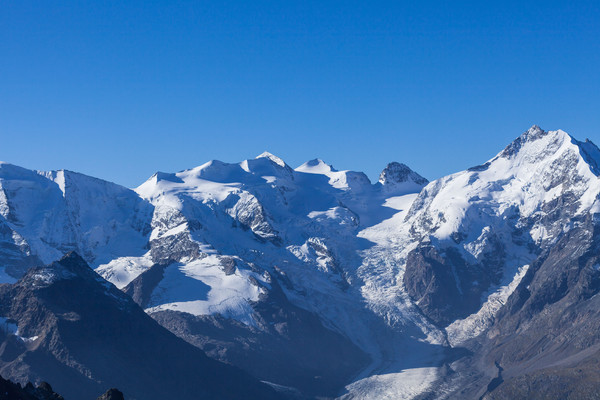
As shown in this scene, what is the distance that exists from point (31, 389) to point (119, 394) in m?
9.20

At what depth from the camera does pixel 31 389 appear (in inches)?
3602

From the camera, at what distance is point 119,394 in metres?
90.1
